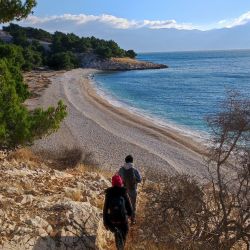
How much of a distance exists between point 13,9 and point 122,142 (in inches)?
753

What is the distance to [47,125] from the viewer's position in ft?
43.2

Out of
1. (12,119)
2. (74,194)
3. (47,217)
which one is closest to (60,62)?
(12,119)

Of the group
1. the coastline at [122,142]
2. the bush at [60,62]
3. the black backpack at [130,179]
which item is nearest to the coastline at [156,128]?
the coastline at [122,142]

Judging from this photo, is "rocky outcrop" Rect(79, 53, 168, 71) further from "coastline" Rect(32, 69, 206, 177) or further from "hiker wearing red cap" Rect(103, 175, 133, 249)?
"hiker wearing red cap" Rect(103, 175, 133, 249)

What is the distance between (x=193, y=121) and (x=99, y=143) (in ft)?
43.7

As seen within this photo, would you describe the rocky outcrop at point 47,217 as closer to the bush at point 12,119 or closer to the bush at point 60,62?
the bush at point 12,119

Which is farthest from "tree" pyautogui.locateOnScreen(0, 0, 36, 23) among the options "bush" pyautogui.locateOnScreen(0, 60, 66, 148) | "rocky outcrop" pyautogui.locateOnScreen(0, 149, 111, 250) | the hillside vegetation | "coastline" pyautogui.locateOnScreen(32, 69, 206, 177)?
the hillside vegetation

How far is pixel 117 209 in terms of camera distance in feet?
25.9

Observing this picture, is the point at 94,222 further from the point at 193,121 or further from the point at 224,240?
the point at 193,121

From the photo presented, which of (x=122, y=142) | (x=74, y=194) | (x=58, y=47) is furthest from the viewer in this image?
(x=58, y=47)

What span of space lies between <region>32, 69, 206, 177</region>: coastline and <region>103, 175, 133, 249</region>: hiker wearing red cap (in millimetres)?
12235

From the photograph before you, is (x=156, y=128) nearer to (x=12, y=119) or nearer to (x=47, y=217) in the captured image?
(x=12, y=119)

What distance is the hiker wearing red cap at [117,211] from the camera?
7910 millimetres

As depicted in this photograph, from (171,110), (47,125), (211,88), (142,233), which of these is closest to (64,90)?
(171,110)
